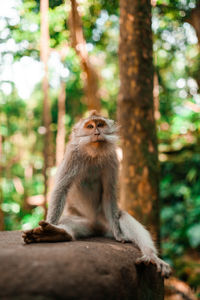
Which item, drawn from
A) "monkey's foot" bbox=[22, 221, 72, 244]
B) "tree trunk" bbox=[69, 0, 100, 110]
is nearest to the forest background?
"tree trunk" bbox=[69, 0, 100, 110]

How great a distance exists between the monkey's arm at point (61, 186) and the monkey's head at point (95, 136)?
0.24 m

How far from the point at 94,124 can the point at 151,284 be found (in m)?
2.04

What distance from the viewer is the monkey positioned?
378 cm

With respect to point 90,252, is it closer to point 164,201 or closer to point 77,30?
point 77,30

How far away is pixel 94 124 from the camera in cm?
404

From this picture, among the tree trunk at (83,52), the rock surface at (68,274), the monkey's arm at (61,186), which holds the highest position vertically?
the tree trunk at (83,52)

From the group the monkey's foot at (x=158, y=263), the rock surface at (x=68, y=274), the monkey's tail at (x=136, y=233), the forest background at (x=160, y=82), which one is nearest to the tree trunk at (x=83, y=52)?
the forest background at (x=160, y=82)

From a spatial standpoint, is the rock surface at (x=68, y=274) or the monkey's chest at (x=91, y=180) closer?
the rock surface at (x=68, y=274)

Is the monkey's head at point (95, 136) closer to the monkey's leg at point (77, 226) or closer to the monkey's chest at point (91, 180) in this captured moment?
the monkey's chest at point (91, 180)

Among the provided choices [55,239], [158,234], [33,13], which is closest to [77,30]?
[33,13]

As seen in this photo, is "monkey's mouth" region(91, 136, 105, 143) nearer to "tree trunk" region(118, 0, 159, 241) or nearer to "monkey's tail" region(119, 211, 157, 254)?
"monkey's tail" region(119, 211, 157, 254)

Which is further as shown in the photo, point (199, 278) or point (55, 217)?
point (199, 278)

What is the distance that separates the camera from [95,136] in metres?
3.98

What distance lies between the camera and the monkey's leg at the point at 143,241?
10.3ft
